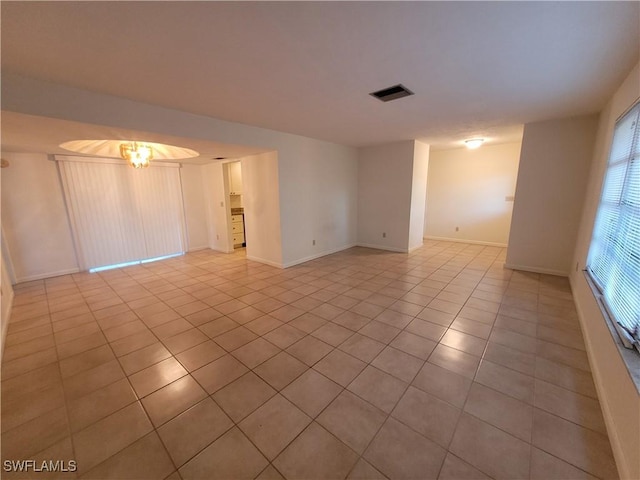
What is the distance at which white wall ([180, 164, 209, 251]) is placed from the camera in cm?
577

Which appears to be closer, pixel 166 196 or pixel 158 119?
pixel 158 119

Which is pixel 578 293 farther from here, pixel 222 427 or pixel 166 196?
pixel 166 196

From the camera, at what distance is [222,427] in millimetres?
1511

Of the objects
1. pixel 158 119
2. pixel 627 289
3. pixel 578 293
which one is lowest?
pixel 578 293

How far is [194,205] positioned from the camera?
5.96m

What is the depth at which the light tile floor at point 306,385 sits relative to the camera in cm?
A: 132

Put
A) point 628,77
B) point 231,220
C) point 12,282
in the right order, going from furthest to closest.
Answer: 1. point 231,220
2. point 12,282
3. point 628,77

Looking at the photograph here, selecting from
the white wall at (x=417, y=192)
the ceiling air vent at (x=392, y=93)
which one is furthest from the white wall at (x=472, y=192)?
the ceiling air vent at (x=392, y=93)

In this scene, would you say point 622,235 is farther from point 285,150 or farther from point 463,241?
point 463,241

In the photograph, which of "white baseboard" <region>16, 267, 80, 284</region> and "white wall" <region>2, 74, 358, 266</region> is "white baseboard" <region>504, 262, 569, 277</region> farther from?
"white baseboard" <region>16, 267, 80, 284</region>

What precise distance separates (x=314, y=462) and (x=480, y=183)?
6.58 metres

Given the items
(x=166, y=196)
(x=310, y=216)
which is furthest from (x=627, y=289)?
(x=166, y=196)

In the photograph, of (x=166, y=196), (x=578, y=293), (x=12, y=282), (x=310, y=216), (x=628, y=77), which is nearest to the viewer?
(x=628, y=77)

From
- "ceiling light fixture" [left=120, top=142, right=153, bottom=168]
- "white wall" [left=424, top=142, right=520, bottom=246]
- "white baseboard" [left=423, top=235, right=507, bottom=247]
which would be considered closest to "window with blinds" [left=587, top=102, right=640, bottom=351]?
"white wall" [left=424, top=142, right=520, bottom=246]
